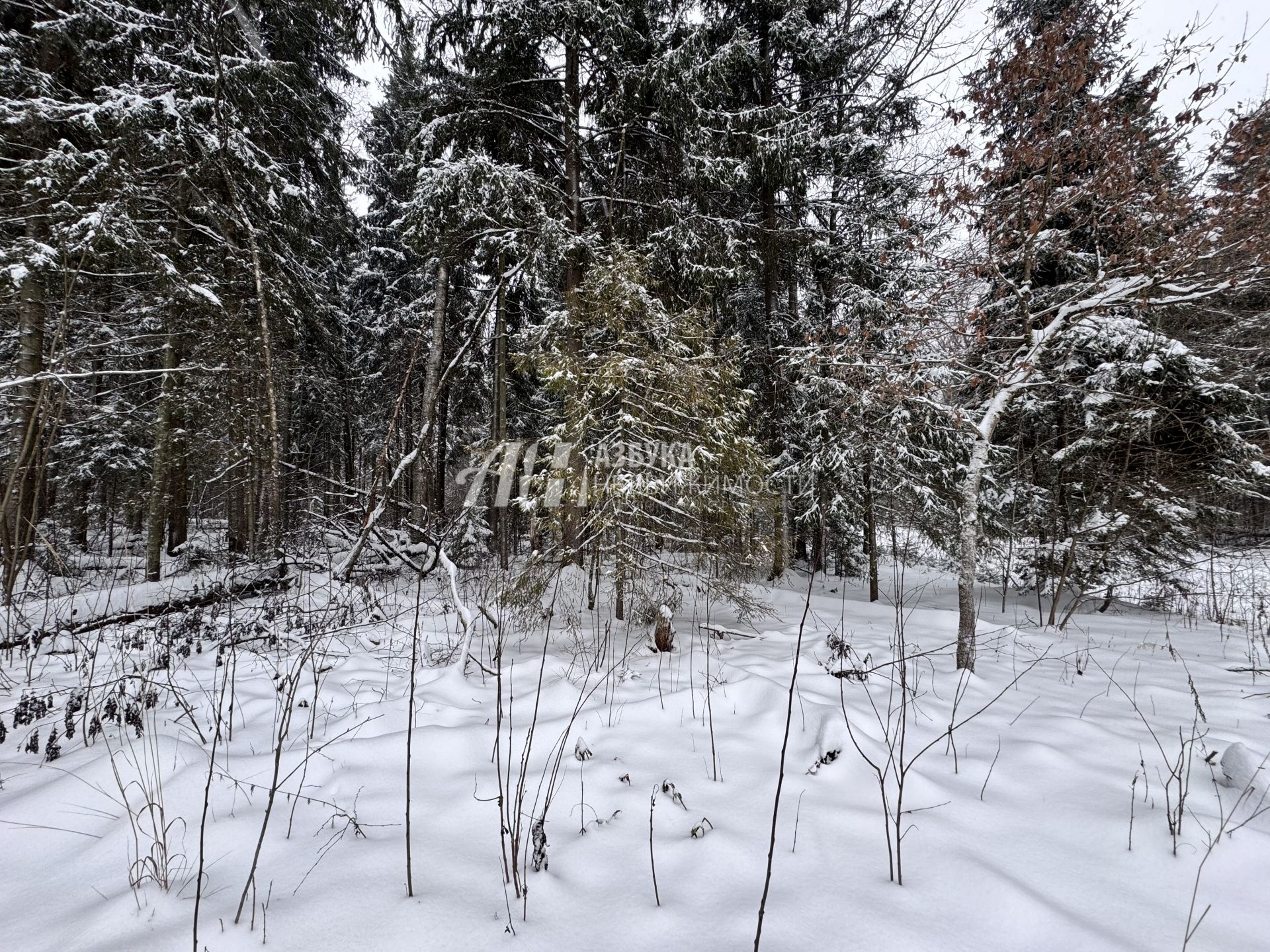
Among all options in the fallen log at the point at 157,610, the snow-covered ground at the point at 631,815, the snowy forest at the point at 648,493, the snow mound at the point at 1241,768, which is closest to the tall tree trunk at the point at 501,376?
the snowy forest at the point at 648,493

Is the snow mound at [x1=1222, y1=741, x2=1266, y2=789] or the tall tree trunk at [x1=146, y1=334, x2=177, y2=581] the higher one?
the tall tree trunk at [x1=146, y1=334, x2=177, y2=581]

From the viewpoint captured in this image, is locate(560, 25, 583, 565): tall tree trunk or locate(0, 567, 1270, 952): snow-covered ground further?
locate(560, 25, 583, 565): tall tree trunk

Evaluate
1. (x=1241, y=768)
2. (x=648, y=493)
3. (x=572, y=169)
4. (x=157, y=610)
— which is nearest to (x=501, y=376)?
(x=572, y=169)

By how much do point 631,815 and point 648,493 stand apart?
377cm

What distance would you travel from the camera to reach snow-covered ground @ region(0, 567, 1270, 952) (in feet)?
4.76

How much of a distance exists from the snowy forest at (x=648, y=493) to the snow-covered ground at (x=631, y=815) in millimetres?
22

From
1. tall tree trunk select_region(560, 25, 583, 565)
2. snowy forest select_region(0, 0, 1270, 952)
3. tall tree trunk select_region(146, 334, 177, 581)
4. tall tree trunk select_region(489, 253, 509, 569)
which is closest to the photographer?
snowy forest select_region(0, 0, 1270, 952)

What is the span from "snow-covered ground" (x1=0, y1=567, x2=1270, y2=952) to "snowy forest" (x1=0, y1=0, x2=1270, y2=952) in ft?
0.07

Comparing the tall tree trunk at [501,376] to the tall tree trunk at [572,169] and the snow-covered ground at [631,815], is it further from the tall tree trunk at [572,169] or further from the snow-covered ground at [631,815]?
the snow-covered ground at [631,815]

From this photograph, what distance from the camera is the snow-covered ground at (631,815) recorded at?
1.45m

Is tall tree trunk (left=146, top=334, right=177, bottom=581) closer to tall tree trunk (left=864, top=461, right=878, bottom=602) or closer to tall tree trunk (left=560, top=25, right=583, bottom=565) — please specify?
tall tree trunk (left=560, top=25, right=583, bottom=565)

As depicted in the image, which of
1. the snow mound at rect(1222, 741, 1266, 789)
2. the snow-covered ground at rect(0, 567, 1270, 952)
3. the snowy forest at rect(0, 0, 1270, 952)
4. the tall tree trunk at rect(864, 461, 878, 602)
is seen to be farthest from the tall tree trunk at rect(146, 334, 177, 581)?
the tall tree trunk at rect(864, 461, 878, 602)

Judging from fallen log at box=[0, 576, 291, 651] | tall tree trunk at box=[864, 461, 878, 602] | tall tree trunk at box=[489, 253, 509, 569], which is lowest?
fallen log at box=[0, 576, 291, 651]

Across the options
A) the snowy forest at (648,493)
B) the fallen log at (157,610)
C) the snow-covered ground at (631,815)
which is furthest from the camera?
the fallen log at (157,610)
